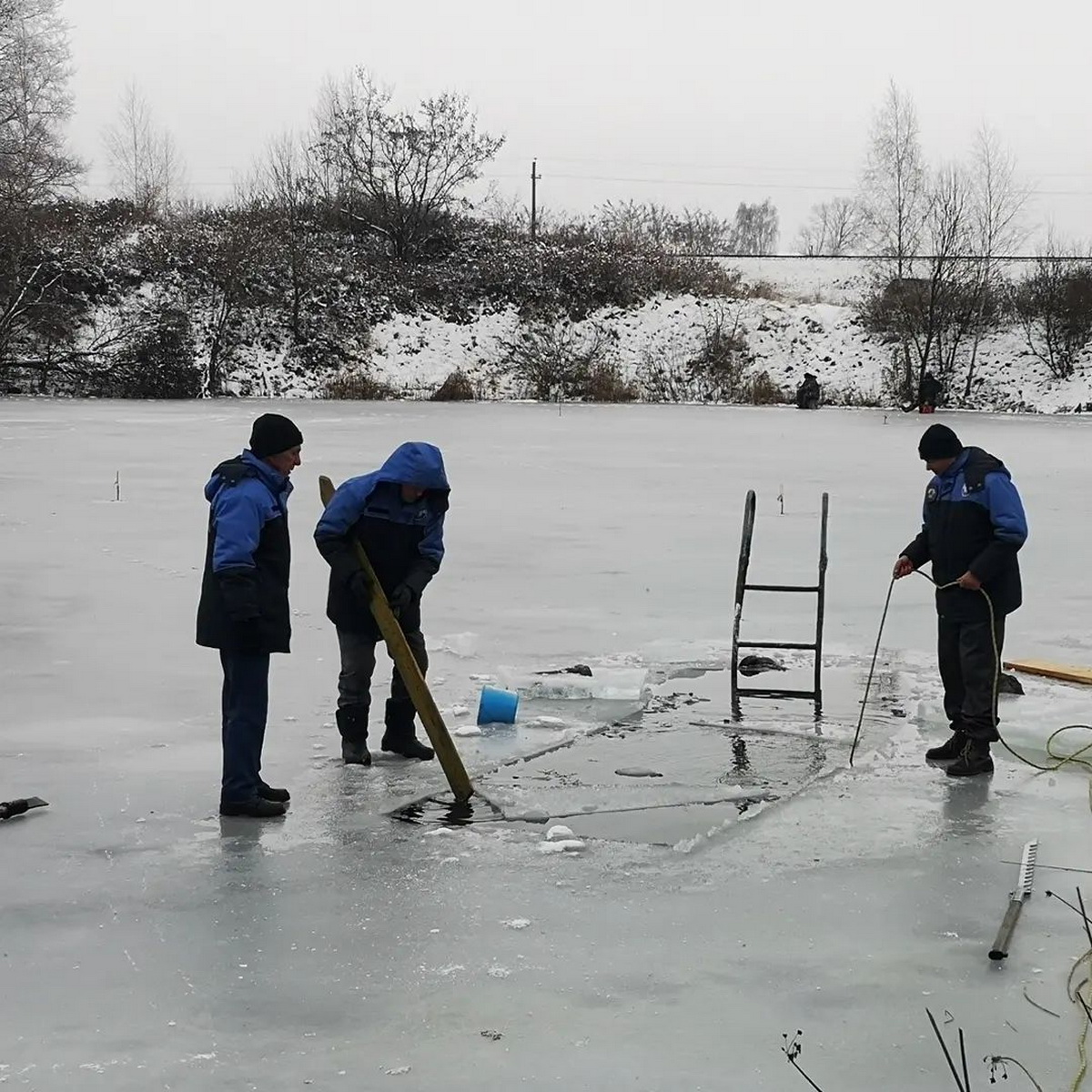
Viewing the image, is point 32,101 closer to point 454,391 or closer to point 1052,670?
point 454,391

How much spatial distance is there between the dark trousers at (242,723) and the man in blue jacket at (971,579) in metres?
2.83

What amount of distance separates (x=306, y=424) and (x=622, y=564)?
14928mm

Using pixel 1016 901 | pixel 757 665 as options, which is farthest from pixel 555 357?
pixel 1016 901

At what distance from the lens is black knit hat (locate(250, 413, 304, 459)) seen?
5066 mm

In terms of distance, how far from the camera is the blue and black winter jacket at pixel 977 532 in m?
5.84

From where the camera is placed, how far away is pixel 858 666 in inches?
308

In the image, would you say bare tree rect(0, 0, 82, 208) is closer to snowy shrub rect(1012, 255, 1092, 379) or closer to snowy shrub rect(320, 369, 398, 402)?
snowy shrub rect(320, 369, 398, 402)

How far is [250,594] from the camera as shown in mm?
4930

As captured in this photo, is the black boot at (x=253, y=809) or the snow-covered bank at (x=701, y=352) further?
the snow-covered bank at (x=701, y=352)

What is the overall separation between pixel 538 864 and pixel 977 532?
2592 millimetres

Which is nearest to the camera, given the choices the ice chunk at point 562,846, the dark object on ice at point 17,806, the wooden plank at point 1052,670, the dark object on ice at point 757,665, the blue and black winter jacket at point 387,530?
the ice chunk at point 562,846

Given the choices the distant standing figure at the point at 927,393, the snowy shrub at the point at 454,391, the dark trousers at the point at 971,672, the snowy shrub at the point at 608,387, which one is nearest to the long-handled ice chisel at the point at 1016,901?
the dark trousers at the point at 971,672

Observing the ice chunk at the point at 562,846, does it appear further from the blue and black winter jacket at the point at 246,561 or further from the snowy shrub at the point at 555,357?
the snowy shrub at the point at 555,357

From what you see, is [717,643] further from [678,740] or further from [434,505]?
[434,505]
